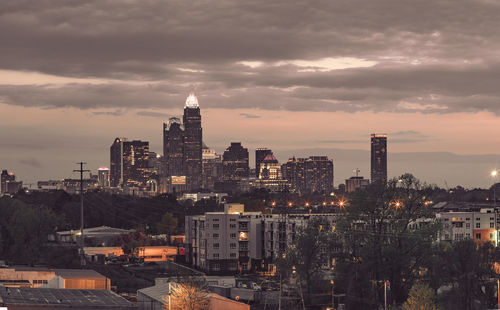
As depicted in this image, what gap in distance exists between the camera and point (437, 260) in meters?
65.3

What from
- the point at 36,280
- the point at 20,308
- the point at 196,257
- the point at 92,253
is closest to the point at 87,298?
the point at 20,308

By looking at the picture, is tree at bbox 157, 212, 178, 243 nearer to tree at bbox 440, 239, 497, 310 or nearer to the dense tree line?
the dense tree line

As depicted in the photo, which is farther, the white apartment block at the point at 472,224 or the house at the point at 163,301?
the white apartment block at the point at 472,224

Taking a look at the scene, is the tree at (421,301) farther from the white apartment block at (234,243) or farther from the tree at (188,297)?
the white apartment block at (234,243)

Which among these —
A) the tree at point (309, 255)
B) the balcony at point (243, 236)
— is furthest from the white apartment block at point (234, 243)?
the tree at point (309, 255)

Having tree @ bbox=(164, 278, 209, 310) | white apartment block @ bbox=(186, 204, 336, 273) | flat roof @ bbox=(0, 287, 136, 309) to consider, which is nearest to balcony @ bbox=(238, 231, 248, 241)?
white apartment block @ bbox=(186, 204, 336, 273)

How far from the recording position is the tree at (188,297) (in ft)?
175

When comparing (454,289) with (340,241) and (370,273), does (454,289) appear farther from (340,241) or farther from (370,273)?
(340,241)

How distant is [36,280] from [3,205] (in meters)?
65.9

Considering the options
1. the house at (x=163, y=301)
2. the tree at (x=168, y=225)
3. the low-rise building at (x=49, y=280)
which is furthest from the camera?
the tree at (x=168, y=225)

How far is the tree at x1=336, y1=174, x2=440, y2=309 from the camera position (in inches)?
2584

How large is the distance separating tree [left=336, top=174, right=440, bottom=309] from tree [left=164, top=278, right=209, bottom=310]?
17.0m

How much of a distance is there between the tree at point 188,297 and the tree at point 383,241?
16992mm

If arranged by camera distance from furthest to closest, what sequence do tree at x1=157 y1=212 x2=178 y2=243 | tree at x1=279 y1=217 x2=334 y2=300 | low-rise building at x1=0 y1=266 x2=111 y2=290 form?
tree at x1=157 y1=212 x2=178 y2=243 → tree at x1=279 y1=217 x2=334 y2=300 → low-rise building at x1=0 y1=266 x2=111 y2=290
